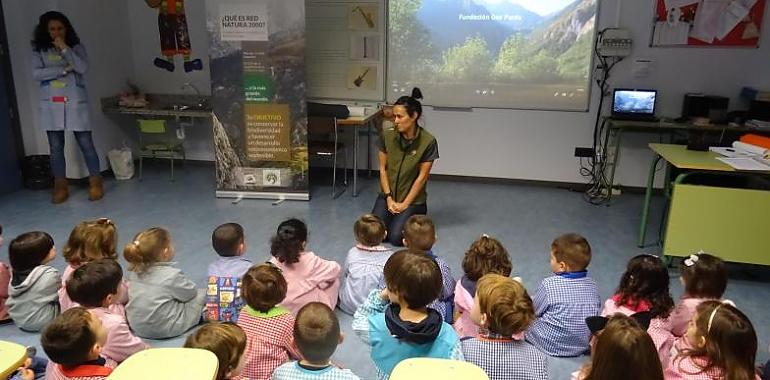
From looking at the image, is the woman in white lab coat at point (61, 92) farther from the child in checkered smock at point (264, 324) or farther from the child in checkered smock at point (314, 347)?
the child in checkered smock at point (314, 347)

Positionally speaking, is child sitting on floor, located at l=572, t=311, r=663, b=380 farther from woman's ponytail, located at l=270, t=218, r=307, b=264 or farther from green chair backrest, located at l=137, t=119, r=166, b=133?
green chair backrest, located at l=137, t=119, r=166, b=133

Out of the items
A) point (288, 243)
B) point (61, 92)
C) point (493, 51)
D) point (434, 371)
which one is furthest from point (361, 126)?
point (434, 371)

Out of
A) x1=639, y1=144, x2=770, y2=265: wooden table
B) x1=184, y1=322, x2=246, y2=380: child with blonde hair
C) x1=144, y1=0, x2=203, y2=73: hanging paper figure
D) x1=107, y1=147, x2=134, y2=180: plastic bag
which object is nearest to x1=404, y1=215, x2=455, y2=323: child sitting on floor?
x1=184, y1=322, x2=246, y2=380: child with blonde hair

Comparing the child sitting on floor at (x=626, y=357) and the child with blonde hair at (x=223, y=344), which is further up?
the child sitting on floor at (x=626, y=357)

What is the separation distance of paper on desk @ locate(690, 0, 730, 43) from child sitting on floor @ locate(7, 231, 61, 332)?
5.03 meters

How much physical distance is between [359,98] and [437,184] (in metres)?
1.12

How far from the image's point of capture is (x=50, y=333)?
5.44 feet

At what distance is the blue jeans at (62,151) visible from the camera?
5004mm

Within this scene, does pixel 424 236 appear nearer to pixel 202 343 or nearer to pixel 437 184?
pixel 202 343

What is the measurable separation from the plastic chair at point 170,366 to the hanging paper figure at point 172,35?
5.01 m

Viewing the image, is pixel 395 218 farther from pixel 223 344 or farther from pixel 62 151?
pixel 62 151

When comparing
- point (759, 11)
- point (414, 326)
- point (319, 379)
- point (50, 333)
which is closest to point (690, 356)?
point (414, 326)

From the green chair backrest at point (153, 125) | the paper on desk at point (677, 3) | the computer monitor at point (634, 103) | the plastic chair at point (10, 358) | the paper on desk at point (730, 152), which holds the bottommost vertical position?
the plastic chair at point (10, 358)

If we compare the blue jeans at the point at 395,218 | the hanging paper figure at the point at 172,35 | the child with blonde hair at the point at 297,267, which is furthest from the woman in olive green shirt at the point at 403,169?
the hanging paper figure at the point at 172,35
